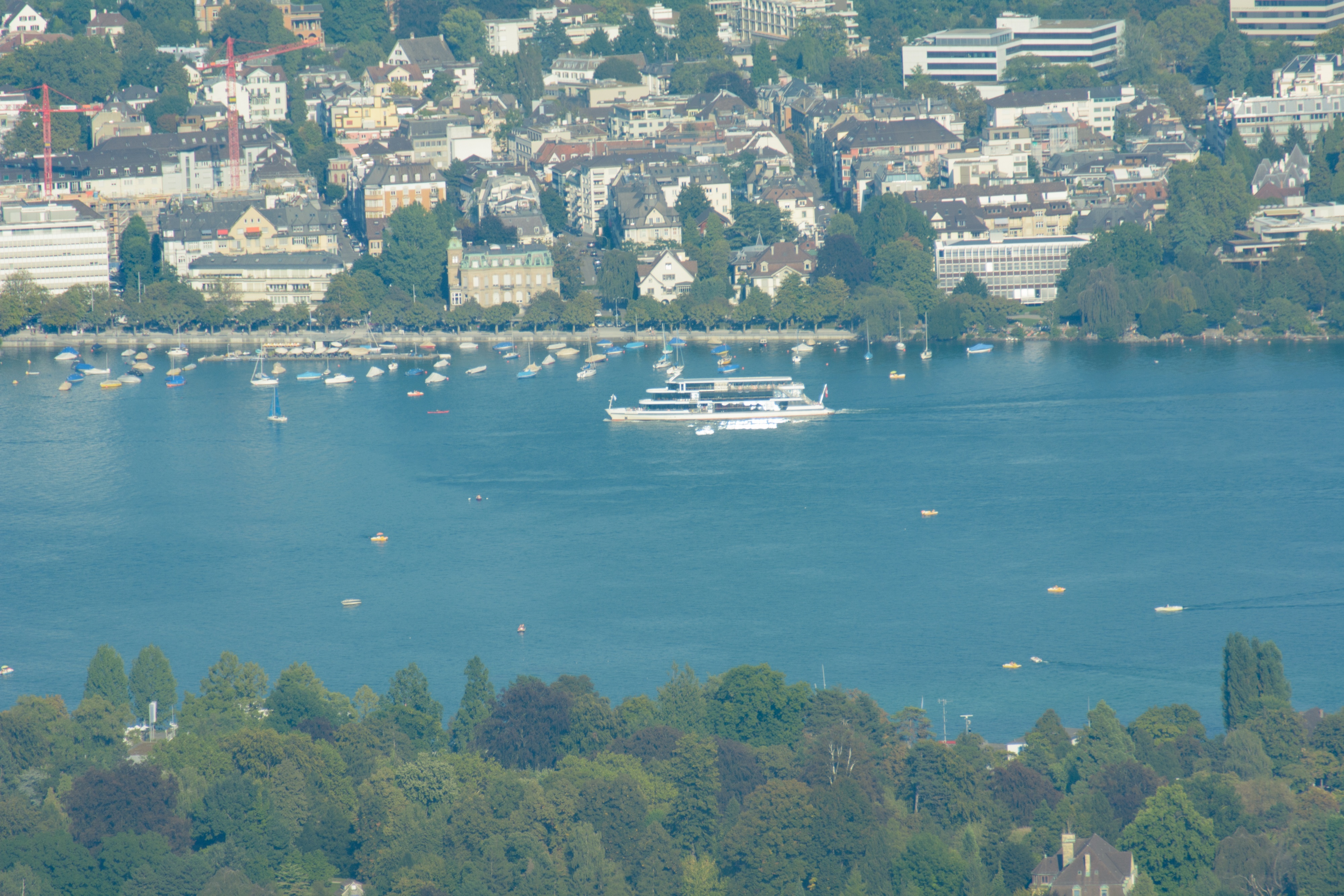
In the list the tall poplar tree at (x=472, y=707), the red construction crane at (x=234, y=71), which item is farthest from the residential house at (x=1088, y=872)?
the red construction crane at (x=234, y=71)

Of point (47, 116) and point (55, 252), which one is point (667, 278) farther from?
point (47, 116)

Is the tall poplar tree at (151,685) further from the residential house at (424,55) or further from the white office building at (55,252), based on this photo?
the residential house at (424,55)

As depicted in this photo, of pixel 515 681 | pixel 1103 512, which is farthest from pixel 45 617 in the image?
pixel 1103 512

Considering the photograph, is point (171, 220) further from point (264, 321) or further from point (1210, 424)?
point (1210, 424)

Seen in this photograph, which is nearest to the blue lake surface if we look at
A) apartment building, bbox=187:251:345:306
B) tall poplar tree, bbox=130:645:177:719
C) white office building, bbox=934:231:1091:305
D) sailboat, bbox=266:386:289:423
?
sailboat, bbox=266:386:289:423

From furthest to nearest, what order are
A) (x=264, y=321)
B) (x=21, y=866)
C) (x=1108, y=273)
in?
(x=264, y=321) < (x=1108, y=273) < (x=21, y=866)

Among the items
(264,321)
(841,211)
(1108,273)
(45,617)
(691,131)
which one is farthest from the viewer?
(691,131)

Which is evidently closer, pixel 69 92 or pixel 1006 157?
pixel 1006 157

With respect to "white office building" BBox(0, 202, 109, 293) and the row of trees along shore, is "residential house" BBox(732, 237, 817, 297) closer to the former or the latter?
"white office building" BBox(0, 202, 109, 293)

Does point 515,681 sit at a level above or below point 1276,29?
below
